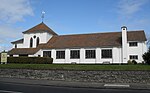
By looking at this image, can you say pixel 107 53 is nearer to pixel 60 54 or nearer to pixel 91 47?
pixel 91 47

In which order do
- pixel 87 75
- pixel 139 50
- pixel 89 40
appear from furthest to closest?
pixel 89 40 < pixel 139 50 < pixel 87 75

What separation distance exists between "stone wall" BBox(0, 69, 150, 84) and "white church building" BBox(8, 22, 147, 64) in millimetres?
21935

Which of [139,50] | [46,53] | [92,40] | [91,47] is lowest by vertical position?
[46,53]

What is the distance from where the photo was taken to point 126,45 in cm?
4206

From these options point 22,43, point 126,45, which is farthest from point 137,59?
point 22,43

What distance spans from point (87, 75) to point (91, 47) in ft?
77.5

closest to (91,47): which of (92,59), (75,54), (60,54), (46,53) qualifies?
(92,59)

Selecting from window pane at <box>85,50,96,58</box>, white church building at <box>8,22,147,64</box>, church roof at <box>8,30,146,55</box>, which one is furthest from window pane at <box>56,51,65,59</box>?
window pane at <box>85,50,96,58</box>

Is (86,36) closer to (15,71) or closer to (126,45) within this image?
(126,45)

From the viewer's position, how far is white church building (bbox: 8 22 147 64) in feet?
139

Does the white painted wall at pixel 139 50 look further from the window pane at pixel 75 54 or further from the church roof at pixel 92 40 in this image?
the window pane at pixel 75 54

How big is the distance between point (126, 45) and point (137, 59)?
12.3 ft

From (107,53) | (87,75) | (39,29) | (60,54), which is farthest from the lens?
(39,29)

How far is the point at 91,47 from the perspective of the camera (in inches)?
1746
